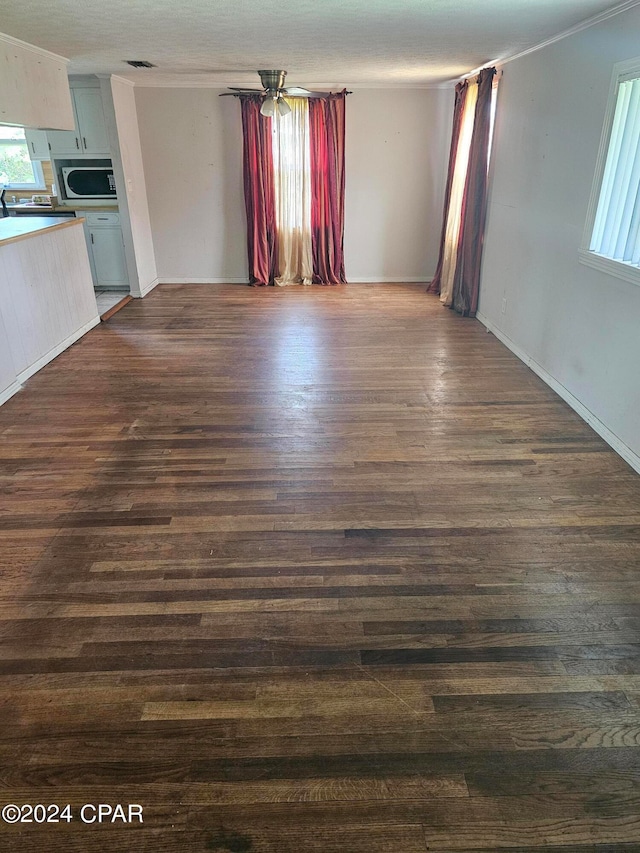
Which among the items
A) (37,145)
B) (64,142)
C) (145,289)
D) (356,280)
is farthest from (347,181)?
(37,145)

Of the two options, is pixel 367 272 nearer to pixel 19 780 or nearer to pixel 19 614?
pixel 19 614

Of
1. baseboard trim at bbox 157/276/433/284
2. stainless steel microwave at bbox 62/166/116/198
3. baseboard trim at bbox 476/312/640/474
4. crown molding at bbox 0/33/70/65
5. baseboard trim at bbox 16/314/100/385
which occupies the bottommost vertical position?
baseboard trim at bbox 476/312/640/474

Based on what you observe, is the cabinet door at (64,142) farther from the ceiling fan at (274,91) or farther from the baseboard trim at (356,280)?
the ceiling fan at (274,91)

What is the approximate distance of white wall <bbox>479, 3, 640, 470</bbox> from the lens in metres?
3.23

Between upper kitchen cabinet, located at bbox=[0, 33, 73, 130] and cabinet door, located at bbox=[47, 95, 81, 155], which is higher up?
upper kitchen cabinet, located at bbox=[0, 33, 73, 130]

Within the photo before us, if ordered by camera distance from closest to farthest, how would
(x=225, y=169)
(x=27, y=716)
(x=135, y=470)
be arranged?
(x=27, y=716) → (x=135, y=470) → (x=225, y=169)

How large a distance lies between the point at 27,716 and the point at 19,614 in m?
0.49

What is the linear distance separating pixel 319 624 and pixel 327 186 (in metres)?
6.21

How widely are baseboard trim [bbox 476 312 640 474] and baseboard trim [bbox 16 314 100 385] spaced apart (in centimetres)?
394

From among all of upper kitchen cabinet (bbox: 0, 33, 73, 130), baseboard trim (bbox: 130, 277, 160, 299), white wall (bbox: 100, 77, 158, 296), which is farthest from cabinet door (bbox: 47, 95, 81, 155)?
baseboard trim (bbox: 130, 277, 160, 299)

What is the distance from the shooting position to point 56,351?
4801 mm

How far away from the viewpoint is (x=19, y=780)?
152cm

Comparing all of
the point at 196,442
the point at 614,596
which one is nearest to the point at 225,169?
the point at 196,442

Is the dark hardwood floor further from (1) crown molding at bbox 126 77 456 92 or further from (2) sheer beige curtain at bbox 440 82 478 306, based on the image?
(1) crown molding at bbox 126 77 456 92
